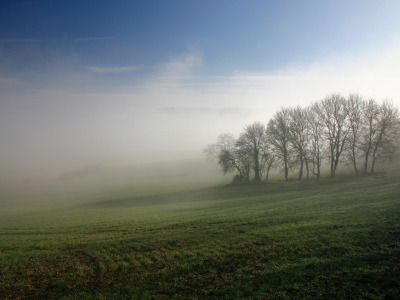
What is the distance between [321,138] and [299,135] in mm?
5388

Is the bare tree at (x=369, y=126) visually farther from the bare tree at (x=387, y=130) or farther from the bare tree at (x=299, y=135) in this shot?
the bare tree at (x=299, y=135)

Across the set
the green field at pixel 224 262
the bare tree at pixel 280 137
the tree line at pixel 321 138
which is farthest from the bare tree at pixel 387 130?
the green field at pixel 224 262

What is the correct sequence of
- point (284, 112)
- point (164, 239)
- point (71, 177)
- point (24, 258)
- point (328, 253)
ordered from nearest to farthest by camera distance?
point (328, 253) → point (24, 258) → point (164, 239) → point (284, 112) → point (71, 177)

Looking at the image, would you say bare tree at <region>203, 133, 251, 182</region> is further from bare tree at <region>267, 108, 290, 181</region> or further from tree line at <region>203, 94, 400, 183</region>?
bare tree at <region>267, 108, 290, 181</region>

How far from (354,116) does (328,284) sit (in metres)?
56.2

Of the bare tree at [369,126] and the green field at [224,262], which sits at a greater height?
the bare tree at [369,126]

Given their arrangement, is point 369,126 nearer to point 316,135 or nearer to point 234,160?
point 316,135

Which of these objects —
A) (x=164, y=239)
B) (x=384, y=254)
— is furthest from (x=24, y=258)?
(x=384, y=254)

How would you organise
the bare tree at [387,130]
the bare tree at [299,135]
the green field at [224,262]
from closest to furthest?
the green field at [224,262]
the bare tree at [387,130]
the bare tree at [299,135]

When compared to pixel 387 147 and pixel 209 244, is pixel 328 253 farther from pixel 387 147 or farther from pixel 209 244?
pixel 387 147

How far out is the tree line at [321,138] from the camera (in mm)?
51094

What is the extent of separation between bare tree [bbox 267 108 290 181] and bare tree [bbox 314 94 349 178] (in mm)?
8518

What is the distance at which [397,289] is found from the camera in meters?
7.63

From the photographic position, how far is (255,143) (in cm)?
6406
